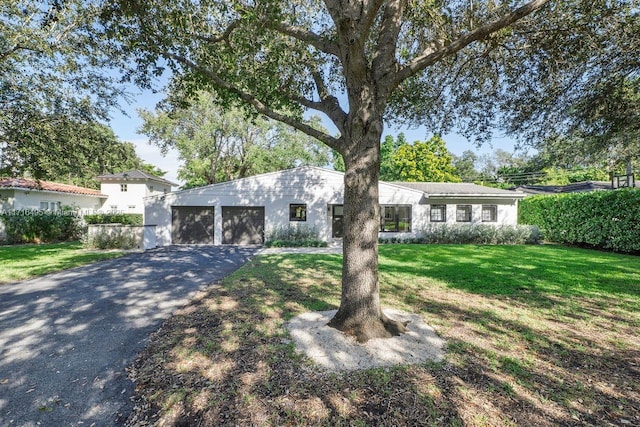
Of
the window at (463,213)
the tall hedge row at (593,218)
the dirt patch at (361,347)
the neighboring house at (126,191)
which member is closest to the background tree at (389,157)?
the window at (463,213)

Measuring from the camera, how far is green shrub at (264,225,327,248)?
15.0 metres

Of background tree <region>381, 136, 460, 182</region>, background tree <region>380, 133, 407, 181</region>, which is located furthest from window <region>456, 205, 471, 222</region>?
background tree <region>380, 133, 407, 181</region>

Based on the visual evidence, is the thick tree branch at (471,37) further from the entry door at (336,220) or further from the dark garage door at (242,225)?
the dark garage door at (242,225)

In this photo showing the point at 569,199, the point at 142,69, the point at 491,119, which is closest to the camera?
the point at 142,69

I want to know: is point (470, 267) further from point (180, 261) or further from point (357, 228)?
point (180, 261)

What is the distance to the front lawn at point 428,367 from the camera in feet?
8.07

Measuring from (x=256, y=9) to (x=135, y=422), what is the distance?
4.68 m

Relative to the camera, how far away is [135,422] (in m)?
2.40

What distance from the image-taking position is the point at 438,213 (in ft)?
55.6

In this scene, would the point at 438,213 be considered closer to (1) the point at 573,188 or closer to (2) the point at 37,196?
(1) the point at 573,188

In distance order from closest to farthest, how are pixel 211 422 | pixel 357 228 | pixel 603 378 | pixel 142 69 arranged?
pixel 211 422 → pixel 603 378 → pixel 357 228 → pixel 142 69

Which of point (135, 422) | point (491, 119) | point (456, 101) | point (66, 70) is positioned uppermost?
point (66, 70)

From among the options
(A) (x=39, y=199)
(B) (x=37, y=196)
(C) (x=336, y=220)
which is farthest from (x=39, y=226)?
(C) (x=336, y=220)

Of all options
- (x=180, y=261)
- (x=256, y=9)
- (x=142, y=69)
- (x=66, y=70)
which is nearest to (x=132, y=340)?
(x=256, y=9)
